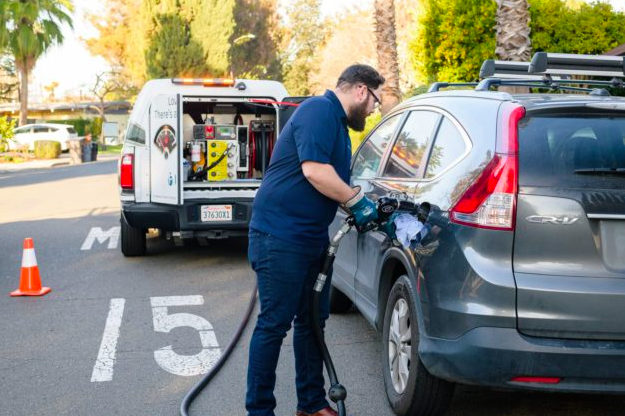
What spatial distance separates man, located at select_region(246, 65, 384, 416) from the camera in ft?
12.8

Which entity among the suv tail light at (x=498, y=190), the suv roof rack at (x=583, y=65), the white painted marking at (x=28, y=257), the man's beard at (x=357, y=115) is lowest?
the white painted marking at (x=28, y=257)

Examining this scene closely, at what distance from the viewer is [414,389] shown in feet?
13.4

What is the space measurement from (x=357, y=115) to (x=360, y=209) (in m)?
0.51

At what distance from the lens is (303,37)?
69312mm

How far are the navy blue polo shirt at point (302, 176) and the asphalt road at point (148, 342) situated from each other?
121cm

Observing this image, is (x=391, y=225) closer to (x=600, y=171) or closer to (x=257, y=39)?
(x=600, y=171)

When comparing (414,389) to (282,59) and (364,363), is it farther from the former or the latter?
(282,59)

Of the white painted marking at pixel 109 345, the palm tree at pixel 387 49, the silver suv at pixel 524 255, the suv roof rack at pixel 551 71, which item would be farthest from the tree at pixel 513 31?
the silver suv at pixel 524 255

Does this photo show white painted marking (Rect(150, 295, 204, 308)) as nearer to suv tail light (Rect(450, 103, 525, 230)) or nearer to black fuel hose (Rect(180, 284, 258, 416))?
black fuel hose (Rect(180, 284, 258, 416))

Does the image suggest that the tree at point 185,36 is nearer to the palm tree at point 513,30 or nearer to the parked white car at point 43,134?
the parked white car at point 43,134

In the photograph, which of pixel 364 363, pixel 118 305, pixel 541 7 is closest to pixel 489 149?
pixel 364 363

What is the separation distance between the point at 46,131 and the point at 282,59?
2546cm

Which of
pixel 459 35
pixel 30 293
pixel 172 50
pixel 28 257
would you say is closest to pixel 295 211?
pixel 28 257

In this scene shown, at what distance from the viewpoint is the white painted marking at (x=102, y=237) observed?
35.0ft
